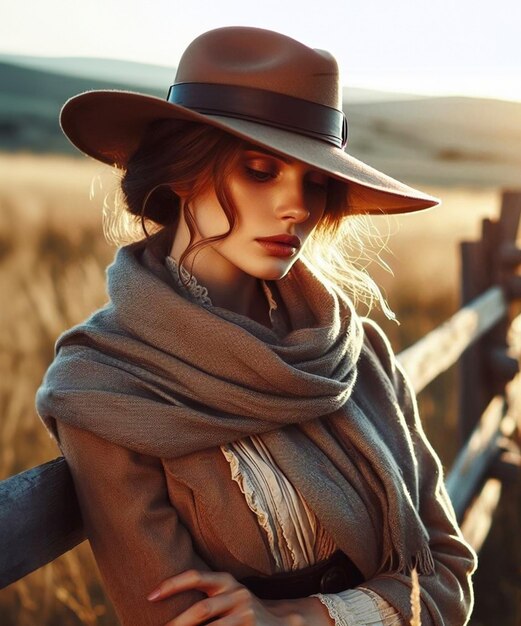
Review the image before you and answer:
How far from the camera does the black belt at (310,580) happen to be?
1.59m

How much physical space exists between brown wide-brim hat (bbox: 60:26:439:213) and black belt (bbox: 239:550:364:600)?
0.71 meters

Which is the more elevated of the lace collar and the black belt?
the lace collar

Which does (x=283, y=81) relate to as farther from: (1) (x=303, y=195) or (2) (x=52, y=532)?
(2) (x=52, y=532)

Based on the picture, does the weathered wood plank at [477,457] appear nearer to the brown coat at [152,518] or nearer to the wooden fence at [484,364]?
the wooden fence at [484,364]

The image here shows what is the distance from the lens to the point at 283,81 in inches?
63.2

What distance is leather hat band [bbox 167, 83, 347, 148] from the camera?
1.57 m

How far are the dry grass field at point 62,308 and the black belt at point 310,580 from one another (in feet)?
2.83

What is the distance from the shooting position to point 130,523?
1.42m

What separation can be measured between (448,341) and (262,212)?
2159 millimetres

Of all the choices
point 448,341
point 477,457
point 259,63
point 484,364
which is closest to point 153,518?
point 259,63

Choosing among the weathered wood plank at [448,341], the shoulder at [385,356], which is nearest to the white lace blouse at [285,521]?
the shoulder at [385,356]

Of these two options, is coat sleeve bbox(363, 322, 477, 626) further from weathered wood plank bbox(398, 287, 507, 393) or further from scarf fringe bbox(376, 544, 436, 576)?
weathered wood plank bbox(398, 287, 507, 393)

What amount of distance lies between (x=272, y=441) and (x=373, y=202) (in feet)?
1.93

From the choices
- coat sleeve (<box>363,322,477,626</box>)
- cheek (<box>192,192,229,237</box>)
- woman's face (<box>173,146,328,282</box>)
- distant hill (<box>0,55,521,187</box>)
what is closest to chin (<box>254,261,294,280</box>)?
woman's face (<box>173,146,328,282</box>)
